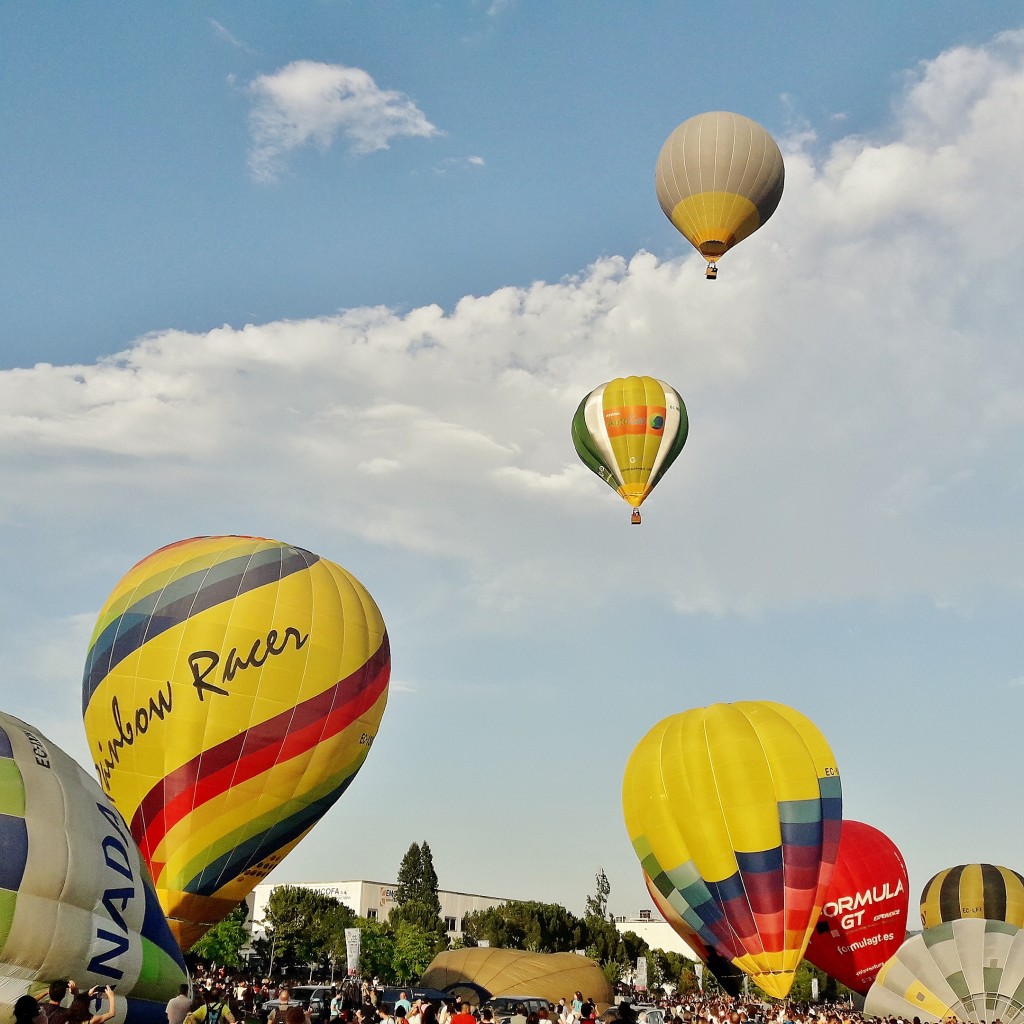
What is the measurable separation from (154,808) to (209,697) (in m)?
2.46

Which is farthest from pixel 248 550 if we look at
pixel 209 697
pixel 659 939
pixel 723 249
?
pixel 659 939

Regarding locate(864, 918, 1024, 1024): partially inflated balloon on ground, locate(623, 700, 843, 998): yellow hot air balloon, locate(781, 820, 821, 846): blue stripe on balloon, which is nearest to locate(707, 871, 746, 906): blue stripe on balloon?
locate(623, 700, 843, 998): yellow hot air balloon

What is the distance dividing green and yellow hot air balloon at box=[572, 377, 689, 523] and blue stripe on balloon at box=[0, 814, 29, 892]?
85.2ft

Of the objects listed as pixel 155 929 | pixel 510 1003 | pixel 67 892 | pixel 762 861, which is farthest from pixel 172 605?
pixel 762 861

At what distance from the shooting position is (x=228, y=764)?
77.2 feet

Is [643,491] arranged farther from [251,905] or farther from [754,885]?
[251,905]

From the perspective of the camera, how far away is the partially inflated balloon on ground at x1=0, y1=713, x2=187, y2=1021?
11.9 metres

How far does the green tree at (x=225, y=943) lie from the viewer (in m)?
55.3

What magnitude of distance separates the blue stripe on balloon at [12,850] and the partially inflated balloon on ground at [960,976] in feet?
73.5

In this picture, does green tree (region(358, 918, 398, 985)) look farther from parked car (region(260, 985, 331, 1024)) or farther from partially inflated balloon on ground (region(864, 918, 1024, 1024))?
partially inflated balloon on ground (region(864, 918, 1024, 1024))

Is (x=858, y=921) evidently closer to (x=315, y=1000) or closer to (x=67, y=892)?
(x=315, y=1000)

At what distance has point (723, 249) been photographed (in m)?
34.8

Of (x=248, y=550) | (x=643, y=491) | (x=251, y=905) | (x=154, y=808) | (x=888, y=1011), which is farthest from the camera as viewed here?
(x=251, y=905)

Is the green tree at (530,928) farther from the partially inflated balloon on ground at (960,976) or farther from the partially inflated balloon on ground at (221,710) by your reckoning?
the partially inflated balloon on ground at (221,710)
